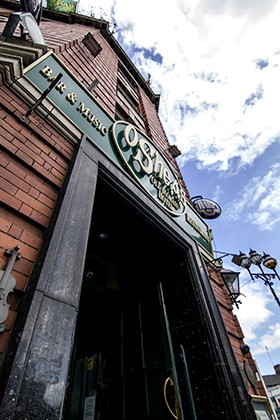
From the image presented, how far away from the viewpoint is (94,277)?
4.29 meters

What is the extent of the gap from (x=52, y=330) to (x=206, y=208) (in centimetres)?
540

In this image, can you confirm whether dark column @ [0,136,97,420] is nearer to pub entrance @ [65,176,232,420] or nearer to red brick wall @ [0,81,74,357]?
red brick wall @ [0,81,74,357]

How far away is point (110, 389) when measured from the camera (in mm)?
3701

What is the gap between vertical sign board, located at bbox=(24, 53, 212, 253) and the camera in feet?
8.53

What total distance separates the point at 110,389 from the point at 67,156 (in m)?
3.81

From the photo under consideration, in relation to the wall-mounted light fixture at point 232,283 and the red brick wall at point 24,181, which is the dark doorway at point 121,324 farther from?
the wall-mounted light fixture at point 232,283

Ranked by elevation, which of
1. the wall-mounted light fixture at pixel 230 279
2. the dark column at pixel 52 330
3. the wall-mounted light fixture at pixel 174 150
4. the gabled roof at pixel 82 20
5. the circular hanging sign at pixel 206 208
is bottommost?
the dark column at pixel 52 330

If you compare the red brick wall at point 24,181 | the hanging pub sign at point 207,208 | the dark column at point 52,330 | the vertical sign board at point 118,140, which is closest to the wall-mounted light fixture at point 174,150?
the hanging pub sign at point 207,208

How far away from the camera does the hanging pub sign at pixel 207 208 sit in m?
6.06

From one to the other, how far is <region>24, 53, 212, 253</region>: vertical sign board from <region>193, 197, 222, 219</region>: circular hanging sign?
4.20ft

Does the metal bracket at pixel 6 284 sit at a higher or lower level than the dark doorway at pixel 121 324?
lower

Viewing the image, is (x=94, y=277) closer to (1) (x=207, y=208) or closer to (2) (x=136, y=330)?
(2) (x=136, y=330)

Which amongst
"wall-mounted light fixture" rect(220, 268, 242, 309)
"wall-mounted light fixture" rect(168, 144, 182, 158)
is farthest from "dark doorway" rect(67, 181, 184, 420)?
"wall-mounted light fixture" rect(168, 144, 182, 158)

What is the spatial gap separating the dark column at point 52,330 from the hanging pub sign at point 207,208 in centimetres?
467
